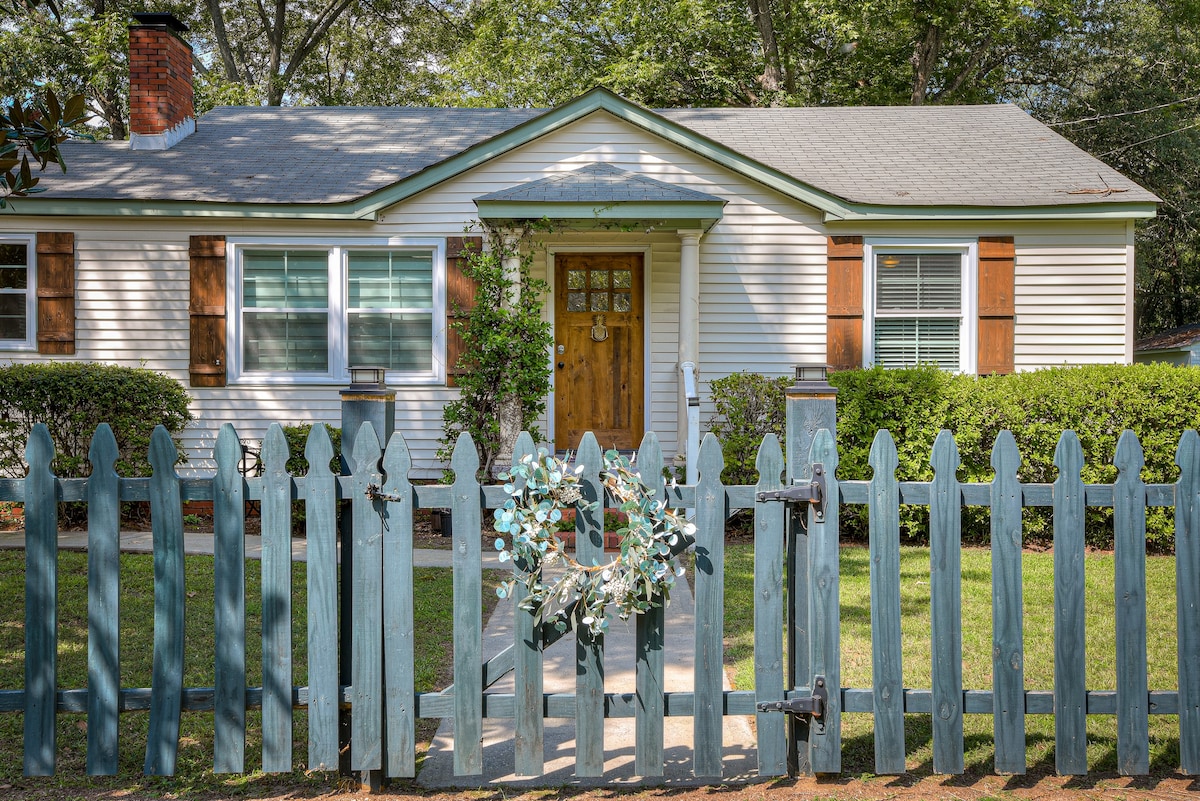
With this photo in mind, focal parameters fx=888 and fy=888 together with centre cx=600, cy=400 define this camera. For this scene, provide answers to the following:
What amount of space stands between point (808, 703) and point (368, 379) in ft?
6.41

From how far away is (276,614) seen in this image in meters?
3.00

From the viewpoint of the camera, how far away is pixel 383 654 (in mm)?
3018

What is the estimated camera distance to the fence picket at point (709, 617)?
9.73 ft

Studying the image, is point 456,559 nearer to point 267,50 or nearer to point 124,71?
point 124,71

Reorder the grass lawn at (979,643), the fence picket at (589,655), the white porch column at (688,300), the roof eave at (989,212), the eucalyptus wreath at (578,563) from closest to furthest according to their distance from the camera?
the eucalyptus wreath at (578,563) → the fence picket at (589,655) → the grass lawn at (979,643) → the white porch column at (688,300) → the roof eave at (989,212)

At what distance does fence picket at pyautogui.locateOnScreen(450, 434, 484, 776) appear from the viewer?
297 centimetres

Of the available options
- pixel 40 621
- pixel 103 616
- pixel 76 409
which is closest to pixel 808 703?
pixel 103 616

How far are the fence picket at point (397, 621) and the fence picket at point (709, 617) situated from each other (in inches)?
38.3

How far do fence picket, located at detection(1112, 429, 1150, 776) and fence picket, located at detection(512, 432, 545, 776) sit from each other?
1995 mm

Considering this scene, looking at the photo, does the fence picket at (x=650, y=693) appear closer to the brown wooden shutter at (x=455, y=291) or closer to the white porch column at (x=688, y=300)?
the white porch column at (x=688, y=300)

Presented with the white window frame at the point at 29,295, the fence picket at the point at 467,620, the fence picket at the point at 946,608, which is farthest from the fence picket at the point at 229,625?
the white window frame at the point at 29,295

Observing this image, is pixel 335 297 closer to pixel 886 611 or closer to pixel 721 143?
pixel 721 143

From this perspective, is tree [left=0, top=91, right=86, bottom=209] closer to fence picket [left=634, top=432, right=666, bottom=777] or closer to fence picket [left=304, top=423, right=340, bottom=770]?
fence picket [left=304, top=423, right=340, bottom=770]

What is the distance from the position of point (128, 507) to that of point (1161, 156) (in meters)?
21.2
